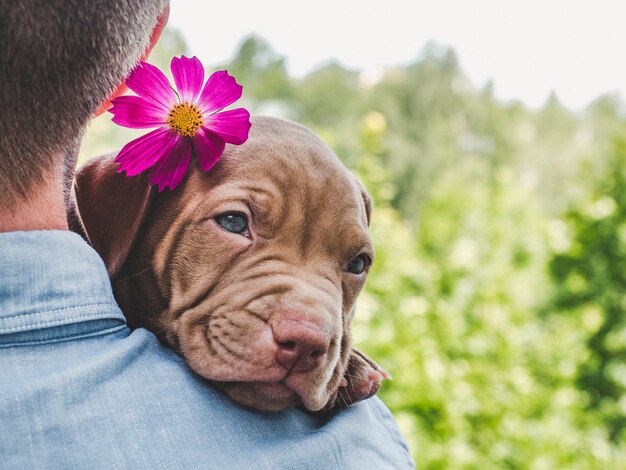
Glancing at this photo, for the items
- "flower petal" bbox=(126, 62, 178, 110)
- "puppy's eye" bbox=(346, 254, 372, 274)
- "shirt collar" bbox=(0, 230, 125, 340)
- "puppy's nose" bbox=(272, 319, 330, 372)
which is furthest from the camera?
"puppy's eye" bbox=(346, 254, 372, 274)

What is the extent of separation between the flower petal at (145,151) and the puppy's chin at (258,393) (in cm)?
68

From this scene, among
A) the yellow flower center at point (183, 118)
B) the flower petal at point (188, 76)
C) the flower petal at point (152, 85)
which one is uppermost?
the flower petal at point (188, 76)

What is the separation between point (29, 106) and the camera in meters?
1.54

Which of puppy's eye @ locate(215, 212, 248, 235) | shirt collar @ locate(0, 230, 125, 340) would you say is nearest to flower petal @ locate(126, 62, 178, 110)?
puppy's eye @ locate(215, 212, 248, 235)

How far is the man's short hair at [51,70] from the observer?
1460 millimetres

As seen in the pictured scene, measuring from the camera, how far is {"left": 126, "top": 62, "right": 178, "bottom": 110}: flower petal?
203 cm

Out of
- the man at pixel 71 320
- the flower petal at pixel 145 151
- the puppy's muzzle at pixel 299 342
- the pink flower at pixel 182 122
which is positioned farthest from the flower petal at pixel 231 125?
the puppy's muzzle at pixel 299 342

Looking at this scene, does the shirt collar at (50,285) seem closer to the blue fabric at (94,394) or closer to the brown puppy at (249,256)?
the blue fabric at (94,394)

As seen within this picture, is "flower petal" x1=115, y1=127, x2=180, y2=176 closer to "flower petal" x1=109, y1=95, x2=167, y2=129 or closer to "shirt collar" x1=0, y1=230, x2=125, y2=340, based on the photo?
"flower petal" x1=109, y1=95, x2=167, y2=129

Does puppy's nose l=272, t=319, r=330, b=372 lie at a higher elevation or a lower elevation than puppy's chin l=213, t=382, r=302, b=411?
higher

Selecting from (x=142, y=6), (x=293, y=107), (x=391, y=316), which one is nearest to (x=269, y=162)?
(x=142, y=6)

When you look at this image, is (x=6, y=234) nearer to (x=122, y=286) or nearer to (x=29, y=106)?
(x=29, y=106)

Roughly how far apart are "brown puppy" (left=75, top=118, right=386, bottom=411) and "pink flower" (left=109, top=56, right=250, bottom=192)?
10 cm

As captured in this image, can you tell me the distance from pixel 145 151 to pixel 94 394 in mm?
846
